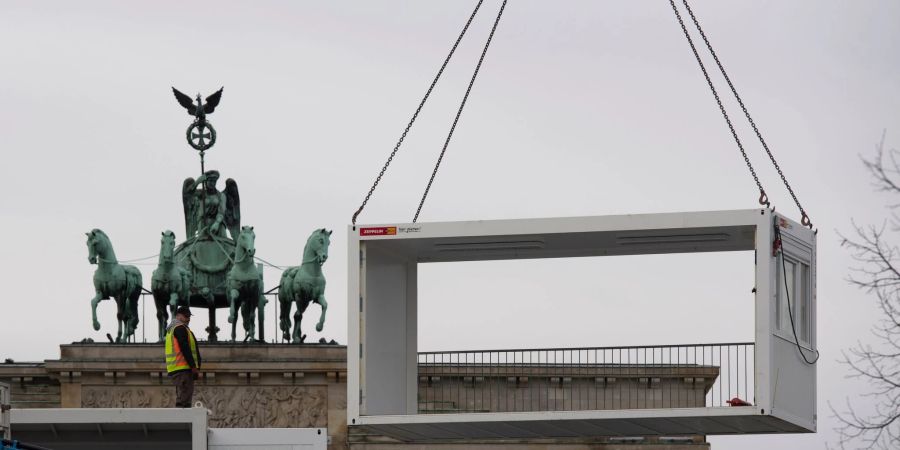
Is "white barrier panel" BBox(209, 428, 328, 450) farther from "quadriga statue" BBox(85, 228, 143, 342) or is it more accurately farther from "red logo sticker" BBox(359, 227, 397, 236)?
"quadriga statue" BBox(85, 228, 143, 342)

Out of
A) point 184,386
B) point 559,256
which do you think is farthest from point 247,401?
point 184,386

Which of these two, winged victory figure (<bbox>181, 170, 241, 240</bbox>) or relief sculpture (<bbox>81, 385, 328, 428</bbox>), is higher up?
winged victory figure (<bbox>181, 170, 241, 240</bbox>)

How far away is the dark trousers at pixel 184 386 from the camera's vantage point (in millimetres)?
36938

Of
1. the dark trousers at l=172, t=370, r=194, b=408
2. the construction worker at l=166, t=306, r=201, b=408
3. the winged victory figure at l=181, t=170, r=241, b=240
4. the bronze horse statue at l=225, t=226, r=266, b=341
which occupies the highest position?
the winged victory figure at l=181, t=170, r=241, b=240

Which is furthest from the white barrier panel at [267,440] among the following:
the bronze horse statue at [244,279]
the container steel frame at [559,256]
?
the bronze horse statue at [244,279]

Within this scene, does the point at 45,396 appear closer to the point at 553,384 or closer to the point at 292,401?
the point at 292,401

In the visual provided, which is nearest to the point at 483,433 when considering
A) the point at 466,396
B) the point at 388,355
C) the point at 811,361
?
the point at 388,355

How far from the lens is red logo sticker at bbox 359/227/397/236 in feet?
127

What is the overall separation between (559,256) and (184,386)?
5.70m

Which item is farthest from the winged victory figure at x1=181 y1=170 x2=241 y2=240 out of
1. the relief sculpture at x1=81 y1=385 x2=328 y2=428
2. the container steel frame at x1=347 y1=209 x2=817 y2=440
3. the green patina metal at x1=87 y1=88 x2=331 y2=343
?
the container steel frame at x1=347 y1=209 x2=817 y2=440

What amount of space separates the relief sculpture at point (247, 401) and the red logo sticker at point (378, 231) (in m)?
24.9

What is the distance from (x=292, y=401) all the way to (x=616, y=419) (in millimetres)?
25505

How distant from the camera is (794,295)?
38.2m

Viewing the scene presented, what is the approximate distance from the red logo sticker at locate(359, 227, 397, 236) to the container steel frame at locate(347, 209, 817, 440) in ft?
0.04
